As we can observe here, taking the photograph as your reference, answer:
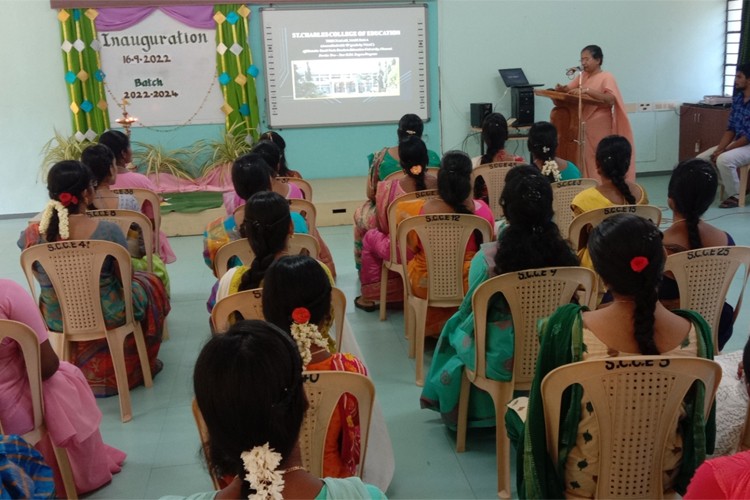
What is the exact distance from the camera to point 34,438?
7.36 ft

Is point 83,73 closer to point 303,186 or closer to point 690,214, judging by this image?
point 303,186

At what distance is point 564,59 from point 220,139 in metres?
3.76

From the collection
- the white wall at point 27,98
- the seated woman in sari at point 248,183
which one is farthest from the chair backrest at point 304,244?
the white wall at point 27,98

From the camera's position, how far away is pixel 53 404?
230 cm

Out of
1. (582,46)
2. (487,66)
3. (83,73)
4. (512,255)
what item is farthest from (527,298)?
(582,46)

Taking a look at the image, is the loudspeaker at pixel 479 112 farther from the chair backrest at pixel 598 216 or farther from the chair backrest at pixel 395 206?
the chair backrest at pixel 598 216

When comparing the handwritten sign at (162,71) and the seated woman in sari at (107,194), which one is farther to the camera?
the handwritten sign at (162,71)

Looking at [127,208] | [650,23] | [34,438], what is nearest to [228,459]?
[34,438]

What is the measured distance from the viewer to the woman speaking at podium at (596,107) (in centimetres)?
617

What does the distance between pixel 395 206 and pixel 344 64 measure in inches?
163

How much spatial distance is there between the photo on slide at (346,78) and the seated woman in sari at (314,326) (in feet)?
18.8

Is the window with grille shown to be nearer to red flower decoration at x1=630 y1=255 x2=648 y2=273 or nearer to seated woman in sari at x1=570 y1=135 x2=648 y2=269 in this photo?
seated woman in sari at x1=570 y1=135 x2=648 y2=269

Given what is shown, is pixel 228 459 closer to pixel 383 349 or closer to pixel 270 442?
pixel 270 442

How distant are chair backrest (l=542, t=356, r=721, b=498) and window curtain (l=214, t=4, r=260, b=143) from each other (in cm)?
610
